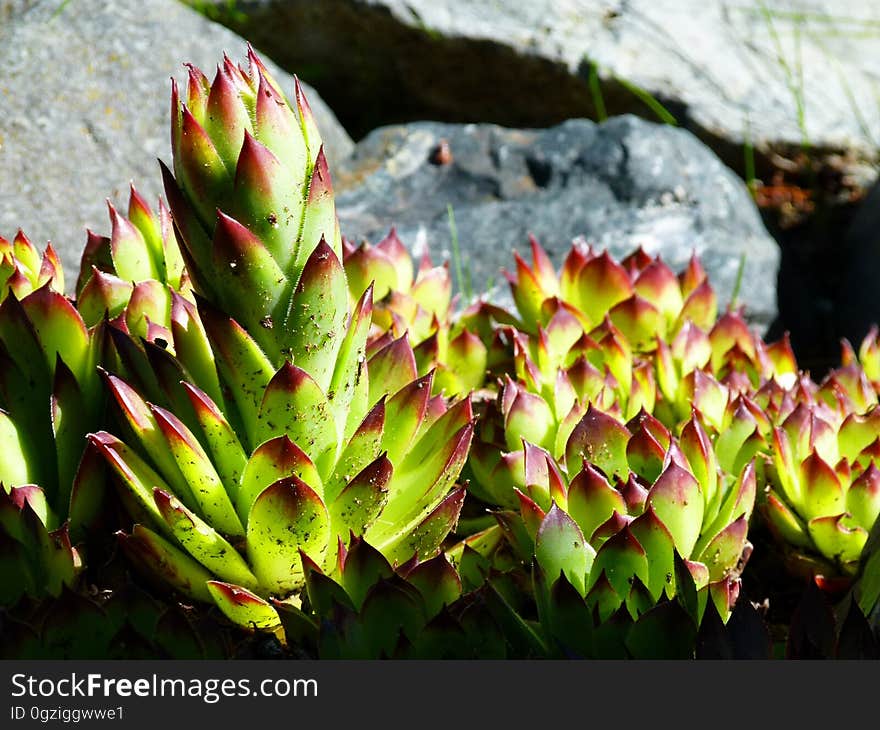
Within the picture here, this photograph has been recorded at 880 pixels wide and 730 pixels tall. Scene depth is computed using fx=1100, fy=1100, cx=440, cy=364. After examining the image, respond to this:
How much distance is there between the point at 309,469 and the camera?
177 cm

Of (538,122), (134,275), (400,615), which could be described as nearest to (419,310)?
(134,275)

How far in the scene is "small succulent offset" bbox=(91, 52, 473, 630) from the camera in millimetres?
1676

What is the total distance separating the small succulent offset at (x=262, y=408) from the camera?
168 centimetres

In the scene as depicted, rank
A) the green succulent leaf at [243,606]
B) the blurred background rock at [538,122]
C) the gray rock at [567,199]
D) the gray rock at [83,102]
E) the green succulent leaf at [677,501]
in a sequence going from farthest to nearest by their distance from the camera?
the gray rock at [567,199] → the blurred background rock at [538,122] → the gray rock at [83,102] → the green succulent leaf at [677,501] → the green succulent leaf at [243,606]

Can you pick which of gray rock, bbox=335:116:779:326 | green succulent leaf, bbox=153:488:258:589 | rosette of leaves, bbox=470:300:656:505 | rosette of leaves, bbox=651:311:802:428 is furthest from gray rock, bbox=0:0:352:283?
rosette of leaves, bbox=651:311:802:428

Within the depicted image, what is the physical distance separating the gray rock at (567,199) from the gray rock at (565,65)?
0.62 m

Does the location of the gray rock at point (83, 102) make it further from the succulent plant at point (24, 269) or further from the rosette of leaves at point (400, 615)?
the rosette of leaves at point (400, 615)

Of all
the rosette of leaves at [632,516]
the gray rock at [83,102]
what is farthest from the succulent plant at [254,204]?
the gray rock at [83,102]

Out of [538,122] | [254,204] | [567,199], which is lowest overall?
[538,122]

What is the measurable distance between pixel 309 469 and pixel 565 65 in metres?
2.82

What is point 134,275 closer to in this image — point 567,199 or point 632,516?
point 632,516
